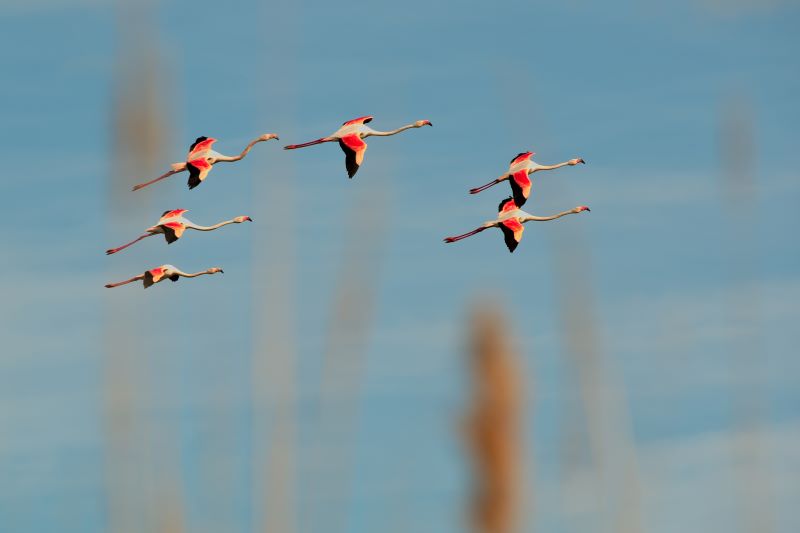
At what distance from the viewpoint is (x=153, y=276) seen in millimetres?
3914

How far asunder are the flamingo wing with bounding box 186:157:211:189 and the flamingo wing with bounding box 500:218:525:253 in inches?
80.9

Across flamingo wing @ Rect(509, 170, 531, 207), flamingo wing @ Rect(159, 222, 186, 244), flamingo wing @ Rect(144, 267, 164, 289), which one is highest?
flamingo wing @ Rect(509, 170, 531, 207)

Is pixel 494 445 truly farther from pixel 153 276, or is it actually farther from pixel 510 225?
pixel 510 225

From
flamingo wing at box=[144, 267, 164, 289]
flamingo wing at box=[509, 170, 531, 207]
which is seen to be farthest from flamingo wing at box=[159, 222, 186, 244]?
flamingo wing at box=[509, 170, 531, 207]

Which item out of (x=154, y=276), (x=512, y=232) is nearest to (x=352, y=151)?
(x=512, y=232)

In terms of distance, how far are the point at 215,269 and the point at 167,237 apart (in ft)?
2.40

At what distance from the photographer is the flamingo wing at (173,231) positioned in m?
6.16

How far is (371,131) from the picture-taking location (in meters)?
6.74

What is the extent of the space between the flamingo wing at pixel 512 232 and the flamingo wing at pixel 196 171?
80.9 inches

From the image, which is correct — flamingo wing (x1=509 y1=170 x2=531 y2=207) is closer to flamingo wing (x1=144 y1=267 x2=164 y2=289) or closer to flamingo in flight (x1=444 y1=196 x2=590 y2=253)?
flamingo in flight (x1=444 y1=196 x2=590 y2=253)

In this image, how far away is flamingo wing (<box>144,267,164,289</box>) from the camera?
12.3ft

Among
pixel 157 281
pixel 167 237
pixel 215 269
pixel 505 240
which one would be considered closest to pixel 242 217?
pixel 167 237

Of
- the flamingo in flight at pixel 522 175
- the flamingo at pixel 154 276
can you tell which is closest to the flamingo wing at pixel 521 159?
the flamingo in flight at pixel 522 175

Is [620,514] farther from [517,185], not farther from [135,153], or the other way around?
[517,185]
